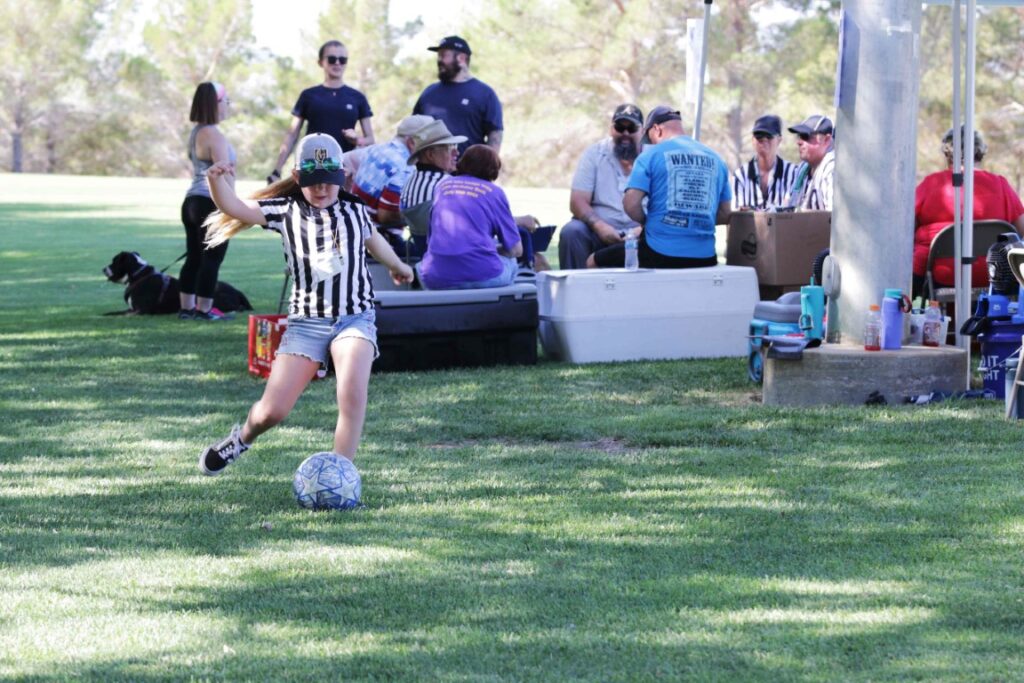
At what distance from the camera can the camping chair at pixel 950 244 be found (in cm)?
920

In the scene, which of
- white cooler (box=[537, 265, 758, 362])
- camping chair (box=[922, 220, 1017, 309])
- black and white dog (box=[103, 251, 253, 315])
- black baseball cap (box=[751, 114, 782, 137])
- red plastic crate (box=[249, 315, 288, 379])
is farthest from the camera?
black and white dog (box=[103, 251, 253, 315])

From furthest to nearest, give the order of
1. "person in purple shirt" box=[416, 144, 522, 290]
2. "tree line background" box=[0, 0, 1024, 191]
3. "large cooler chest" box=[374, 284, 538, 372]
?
1. "tree line background" box=[0, 0, 1024, 191]
2. "person in purple shirt" box=[416, 144, 522, 290]
3. "large cooler chest" box=[374, 284, 538, 372]

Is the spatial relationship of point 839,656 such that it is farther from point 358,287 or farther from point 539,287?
point 539,287

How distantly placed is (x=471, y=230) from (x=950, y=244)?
2.69 metres

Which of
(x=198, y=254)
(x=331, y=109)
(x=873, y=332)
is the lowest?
(x=873, y=332)

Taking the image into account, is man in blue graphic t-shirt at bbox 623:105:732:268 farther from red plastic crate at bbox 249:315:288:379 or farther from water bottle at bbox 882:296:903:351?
red plastic crate at bbox 249:315:288:379

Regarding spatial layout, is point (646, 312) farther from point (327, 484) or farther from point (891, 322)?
point (327, 484)

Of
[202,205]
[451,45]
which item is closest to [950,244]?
[451,45]

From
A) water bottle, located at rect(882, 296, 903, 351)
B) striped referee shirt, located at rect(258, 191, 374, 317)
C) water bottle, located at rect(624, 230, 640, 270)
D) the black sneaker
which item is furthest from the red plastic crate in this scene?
water bottle, located at rect(882, 296, 903, 351)

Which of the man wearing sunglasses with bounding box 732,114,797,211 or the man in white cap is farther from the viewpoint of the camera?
the man wearing sunglasses with bounding box 732,114,797,211

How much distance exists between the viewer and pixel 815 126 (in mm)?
11477

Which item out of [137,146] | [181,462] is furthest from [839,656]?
[137,146]

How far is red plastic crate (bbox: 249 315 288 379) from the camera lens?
356 inches

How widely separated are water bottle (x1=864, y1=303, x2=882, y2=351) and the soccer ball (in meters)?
3.34
